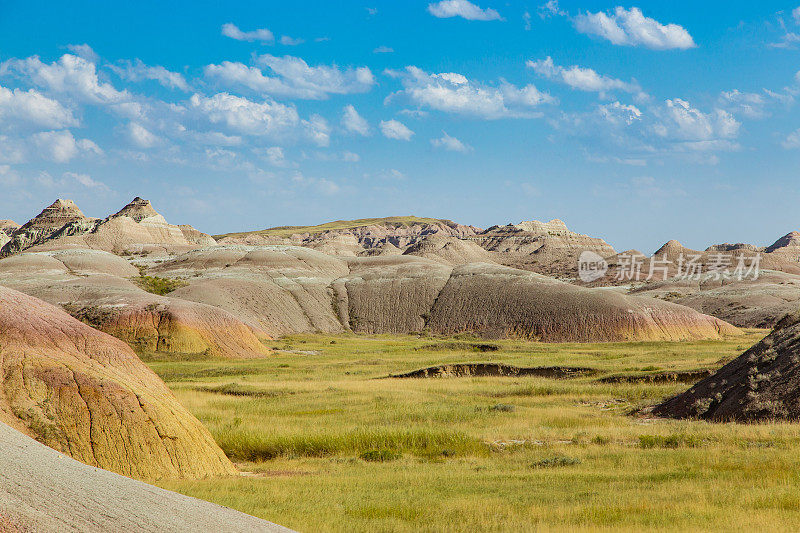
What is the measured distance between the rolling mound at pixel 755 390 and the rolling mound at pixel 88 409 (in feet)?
60.9

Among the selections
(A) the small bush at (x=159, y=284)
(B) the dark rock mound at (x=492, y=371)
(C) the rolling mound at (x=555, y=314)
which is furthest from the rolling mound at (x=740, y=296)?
(A) the small bush at (x=159, y=284)

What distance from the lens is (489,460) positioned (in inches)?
823

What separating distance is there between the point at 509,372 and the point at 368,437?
29812 millimetres

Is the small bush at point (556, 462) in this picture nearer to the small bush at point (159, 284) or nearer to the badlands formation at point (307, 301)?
the badlands formation at point (307, 301)

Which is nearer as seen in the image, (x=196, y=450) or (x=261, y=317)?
(x=196, y=450)

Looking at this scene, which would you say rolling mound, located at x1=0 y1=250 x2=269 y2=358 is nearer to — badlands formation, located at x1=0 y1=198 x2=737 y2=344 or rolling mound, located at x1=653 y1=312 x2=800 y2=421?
badlands formation, located at x1=0 y1=198 x2=737 y2=344

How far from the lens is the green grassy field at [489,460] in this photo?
13133mm

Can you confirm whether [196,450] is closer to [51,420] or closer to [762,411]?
[51,420]

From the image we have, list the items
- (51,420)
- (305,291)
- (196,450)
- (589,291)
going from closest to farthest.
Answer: (51,420) < (196,450) < (589,291) < (305,291)

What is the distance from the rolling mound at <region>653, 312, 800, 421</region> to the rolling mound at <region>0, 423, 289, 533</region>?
68.6 ft

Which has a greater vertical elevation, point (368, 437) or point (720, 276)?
point (720, 276)

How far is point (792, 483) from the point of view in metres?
14.8

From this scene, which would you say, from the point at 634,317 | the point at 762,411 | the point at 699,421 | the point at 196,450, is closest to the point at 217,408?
the point at 196,450

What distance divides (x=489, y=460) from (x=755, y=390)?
12.0 meters
